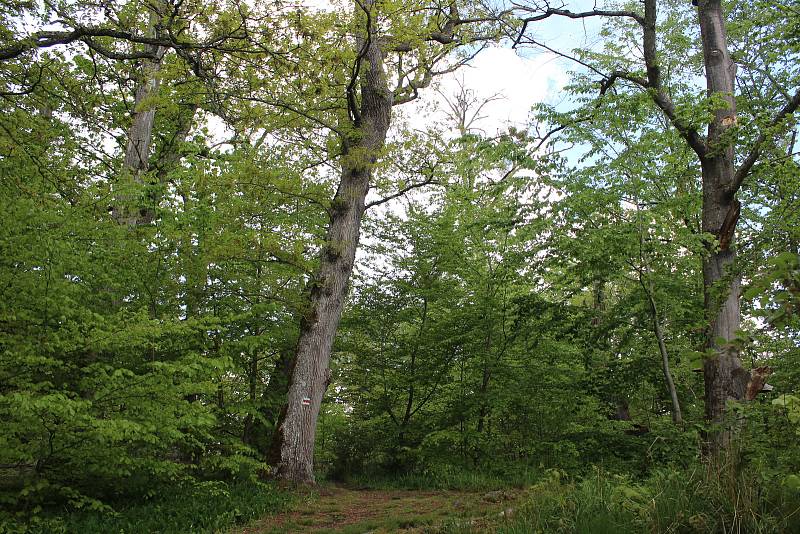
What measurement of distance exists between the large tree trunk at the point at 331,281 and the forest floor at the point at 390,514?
847 mm

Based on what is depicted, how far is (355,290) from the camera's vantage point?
12875mm

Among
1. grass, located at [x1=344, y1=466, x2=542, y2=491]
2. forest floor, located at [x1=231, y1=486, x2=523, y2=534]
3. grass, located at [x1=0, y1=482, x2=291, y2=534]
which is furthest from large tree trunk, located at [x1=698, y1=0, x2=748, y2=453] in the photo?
grass, located at [x1=0, y1=482, x2=291, y2=534]

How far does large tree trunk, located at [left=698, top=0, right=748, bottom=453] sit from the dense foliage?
0.35 meters

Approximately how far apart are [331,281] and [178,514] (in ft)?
15.0


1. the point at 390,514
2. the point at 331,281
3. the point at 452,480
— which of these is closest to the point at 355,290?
the point at 331,281

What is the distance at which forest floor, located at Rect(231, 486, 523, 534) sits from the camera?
5.32 meters

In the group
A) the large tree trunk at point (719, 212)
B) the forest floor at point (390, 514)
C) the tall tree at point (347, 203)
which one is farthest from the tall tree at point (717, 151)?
the forest floor at point (390, 514)

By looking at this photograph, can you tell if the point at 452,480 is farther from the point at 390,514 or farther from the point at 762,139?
the point at 762,139

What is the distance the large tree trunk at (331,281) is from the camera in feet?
29.9

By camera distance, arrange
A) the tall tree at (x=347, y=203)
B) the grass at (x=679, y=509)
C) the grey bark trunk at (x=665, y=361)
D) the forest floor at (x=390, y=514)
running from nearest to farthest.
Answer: the grass at (x=679, y=509) < the forest floor at (x=390, y=514) < the grey bark trunk at (x=665, y=361) < the tall tree at (x=347, y=203)

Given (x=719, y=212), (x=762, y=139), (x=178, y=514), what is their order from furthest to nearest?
1. (x=719, y=212)
2. (x=762, y=139)
3. (x=178, y=514)

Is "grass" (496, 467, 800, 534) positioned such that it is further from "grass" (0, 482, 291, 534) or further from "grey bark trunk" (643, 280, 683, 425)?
"grass" (0, 482, 291, 534)

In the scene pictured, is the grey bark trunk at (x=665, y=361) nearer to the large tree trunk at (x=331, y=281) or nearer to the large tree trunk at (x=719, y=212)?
the large tree trunk at (x=719, y=212)

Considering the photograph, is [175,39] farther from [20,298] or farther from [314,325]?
[314,325]
